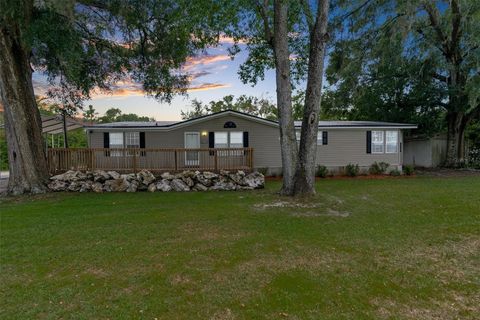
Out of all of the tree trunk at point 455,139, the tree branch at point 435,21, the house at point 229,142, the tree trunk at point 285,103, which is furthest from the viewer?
the tree trunk at point 455,139

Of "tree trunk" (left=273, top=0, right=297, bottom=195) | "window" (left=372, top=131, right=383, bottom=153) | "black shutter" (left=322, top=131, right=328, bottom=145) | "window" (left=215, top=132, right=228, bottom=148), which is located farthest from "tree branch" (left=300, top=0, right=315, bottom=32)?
"window" (left=372, top=131, right=383, bottom=153)

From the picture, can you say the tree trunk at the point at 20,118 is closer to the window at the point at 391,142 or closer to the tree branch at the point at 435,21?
the window at the point at 391,142

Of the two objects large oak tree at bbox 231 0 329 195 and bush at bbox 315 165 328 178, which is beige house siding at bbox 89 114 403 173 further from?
large oak tree at bbox 231 0 329 195

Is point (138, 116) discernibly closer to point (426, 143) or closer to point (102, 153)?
point (102, 153)

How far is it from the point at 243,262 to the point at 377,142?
1391 cm

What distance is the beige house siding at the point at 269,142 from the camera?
1384 cm

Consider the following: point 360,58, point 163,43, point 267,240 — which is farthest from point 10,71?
point 360,58

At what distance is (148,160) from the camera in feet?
41.5

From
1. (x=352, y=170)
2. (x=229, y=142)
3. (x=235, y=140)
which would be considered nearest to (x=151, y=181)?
(x=229, y=142)

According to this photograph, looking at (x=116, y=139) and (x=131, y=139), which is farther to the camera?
(x=131, y=139)

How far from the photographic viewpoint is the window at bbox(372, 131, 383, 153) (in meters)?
15.2

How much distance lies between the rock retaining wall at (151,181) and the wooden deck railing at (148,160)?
0.58 metres

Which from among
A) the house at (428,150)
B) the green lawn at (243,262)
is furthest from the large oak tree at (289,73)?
the house at (428,150)

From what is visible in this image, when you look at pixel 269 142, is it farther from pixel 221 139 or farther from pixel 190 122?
pixel 190 122
